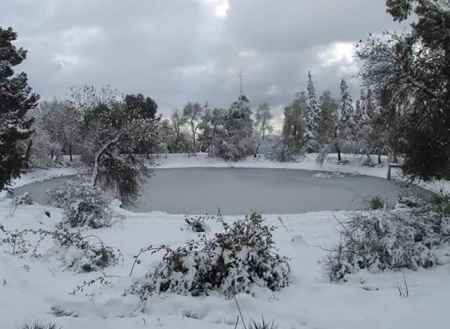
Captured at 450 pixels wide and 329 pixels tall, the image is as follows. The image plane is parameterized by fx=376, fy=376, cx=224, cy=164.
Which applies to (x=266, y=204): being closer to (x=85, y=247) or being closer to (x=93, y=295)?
(x=85, y=247)

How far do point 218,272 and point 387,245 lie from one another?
280 cm

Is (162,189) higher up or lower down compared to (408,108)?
lower down

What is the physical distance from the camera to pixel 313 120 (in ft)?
195

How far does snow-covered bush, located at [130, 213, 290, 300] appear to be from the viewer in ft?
16.3

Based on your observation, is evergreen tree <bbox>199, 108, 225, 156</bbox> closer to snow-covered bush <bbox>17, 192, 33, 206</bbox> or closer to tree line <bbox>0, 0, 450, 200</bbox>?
tree line <bbox>0, 0, 450, 200</bbox>

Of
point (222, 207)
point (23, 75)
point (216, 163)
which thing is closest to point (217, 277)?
point (23, 75)

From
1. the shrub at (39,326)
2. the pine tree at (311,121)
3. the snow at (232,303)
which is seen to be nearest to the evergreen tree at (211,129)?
the pine tree at (311,121)

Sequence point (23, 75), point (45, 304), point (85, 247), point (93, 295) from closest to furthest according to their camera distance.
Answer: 1. point (45, 304)
2. point (93, 295)
3. point (85, 247)
4. point (23, 75)

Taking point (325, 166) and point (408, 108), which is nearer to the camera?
point (408, 108)

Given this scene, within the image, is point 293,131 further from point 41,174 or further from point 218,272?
point 218,272

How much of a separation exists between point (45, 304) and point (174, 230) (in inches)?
235

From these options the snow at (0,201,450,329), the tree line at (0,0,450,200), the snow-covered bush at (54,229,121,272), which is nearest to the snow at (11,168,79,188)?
the tree line at (0,0,450,200)

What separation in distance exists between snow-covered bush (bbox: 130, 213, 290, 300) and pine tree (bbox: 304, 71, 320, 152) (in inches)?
2196

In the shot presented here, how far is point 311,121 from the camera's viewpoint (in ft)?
195
